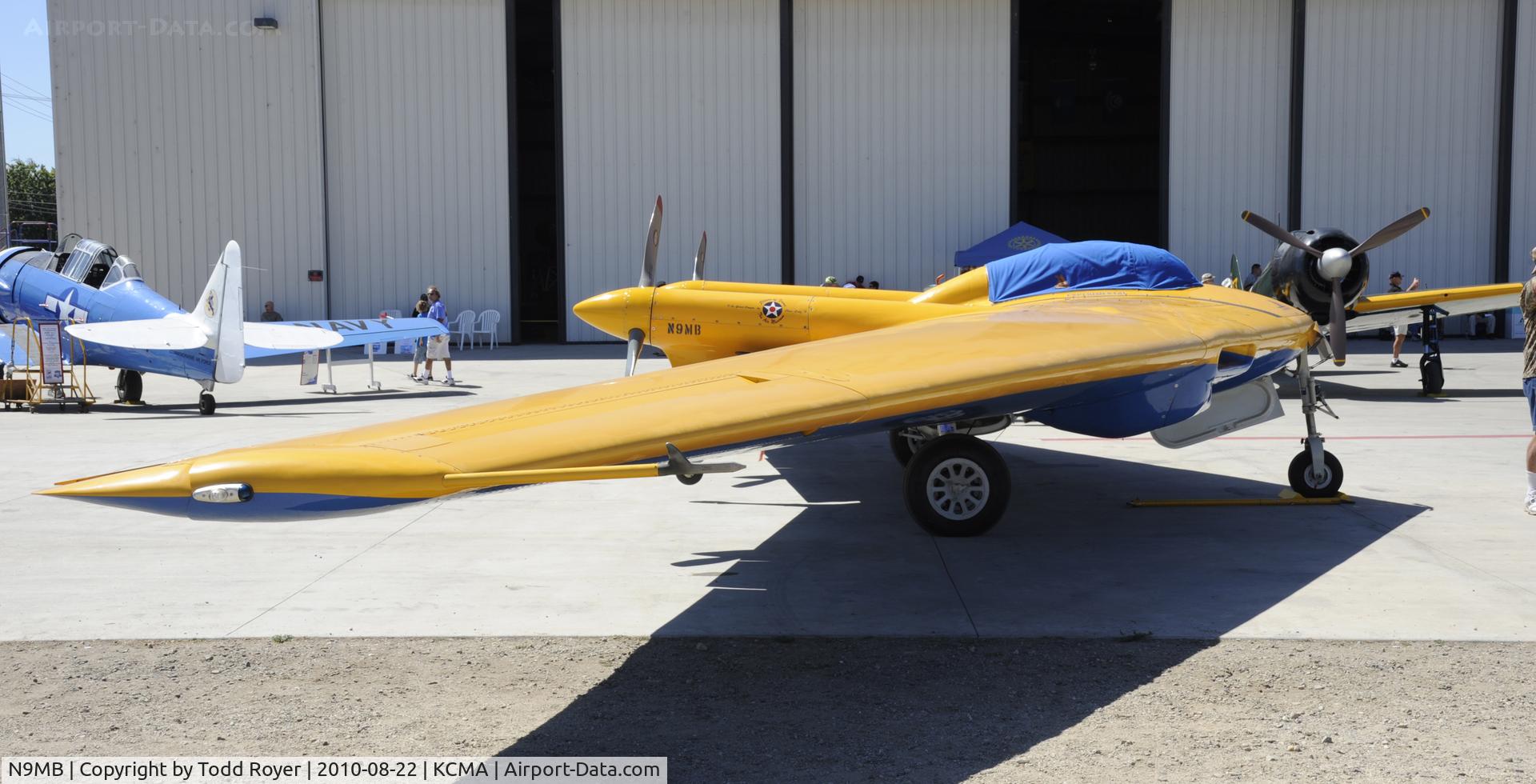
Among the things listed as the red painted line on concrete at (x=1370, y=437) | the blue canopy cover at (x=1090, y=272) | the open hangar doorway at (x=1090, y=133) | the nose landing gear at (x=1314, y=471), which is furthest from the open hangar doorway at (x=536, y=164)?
the nose landing gear at (x=1314, y=471)

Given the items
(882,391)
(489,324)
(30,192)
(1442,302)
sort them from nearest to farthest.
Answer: (882,391) → (1442,302) → (489,324) → (30,192)

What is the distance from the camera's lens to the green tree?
10400 cm

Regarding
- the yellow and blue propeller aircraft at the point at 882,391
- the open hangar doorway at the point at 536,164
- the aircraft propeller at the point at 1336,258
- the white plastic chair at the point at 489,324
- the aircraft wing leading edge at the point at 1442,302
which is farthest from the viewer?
the open hangar doorway at the point at 536,164

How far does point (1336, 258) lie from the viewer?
45.9ft

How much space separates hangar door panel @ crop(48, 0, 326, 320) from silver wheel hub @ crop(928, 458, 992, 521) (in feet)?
92.3

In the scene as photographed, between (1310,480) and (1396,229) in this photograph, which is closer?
(1310,480)

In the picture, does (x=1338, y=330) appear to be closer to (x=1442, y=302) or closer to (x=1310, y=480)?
(x=1310, y=480)

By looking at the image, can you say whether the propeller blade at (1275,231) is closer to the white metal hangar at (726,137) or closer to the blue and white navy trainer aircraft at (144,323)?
the blue and white navy trainer aircraft at (144,323)

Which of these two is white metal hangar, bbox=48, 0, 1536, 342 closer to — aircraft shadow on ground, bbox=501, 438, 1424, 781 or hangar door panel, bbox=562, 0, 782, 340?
hangar door panel, bbox=562, 0, 782, 340

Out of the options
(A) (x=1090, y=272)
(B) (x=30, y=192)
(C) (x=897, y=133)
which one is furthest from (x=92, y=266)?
(B) (x=30, y=192)

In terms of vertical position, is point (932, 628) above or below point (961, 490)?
below

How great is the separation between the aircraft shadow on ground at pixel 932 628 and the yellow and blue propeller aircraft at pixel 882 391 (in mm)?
797

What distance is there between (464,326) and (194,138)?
9223 mm

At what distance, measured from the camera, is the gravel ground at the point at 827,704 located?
4.83 metres
